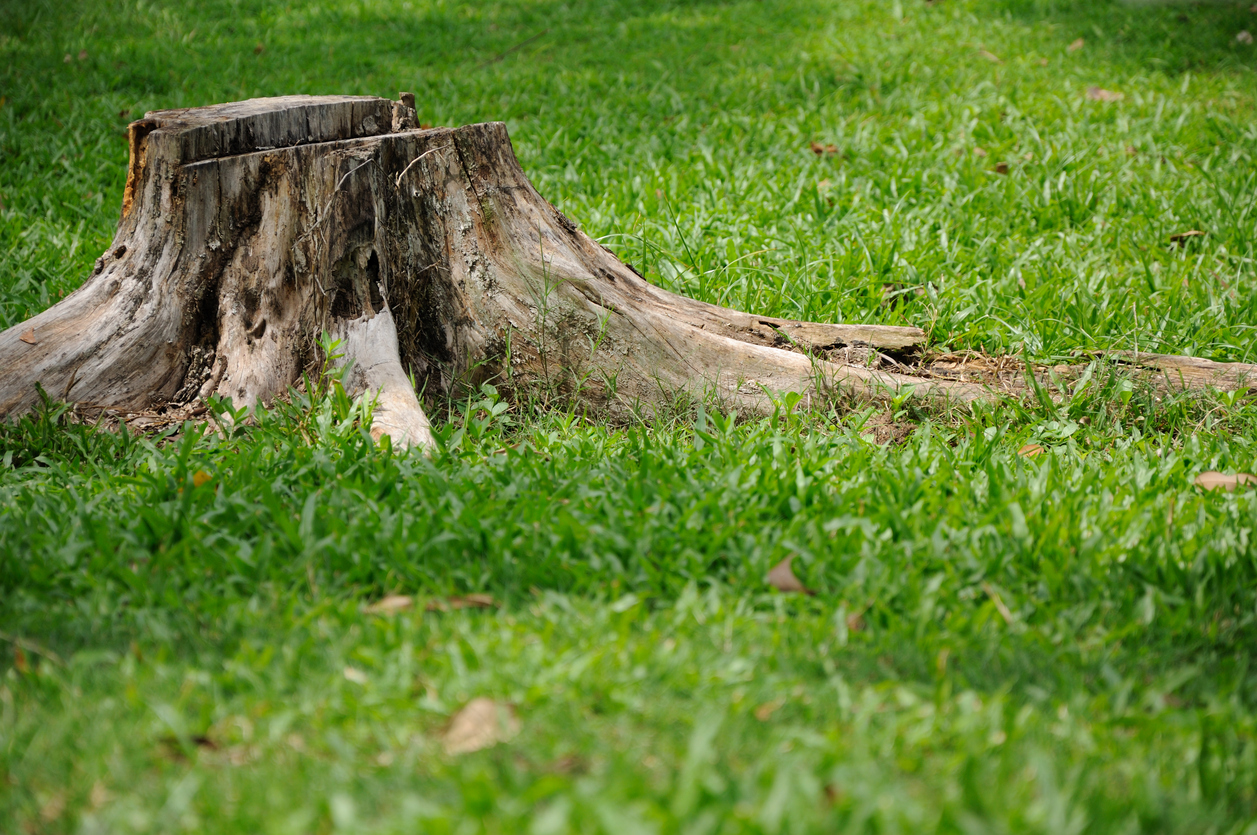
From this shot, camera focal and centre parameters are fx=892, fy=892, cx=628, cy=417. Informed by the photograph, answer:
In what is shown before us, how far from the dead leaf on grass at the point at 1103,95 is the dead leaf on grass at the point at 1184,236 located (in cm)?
225

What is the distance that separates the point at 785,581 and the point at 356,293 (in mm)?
1733

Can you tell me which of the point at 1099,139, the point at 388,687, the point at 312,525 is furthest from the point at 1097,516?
the point at 1099,139

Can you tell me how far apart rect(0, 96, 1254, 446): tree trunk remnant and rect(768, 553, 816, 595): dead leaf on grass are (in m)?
→ 1.15

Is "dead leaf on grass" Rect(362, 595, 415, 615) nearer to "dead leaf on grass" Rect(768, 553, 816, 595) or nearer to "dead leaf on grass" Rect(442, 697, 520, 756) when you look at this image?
"dead leaf on grass" Rect(442, 697, 520, 756)

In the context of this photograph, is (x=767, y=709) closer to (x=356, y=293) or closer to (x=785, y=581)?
(x=785, y=581)

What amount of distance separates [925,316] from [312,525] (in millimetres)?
2495

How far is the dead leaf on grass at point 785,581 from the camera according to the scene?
193 centimetres

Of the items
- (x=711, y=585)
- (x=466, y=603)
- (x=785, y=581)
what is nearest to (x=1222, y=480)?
(x=785, y=581)

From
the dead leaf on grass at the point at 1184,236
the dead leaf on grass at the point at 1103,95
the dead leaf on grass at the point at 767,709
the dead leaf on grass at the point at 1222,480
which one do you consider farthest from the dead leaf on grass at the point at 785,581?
the dead leaf on grass at the point at 1103,95

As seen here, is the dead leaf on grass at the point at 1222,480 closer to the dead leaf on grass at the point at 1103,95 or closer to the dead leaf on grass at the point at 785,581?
the dead leaf on grass at the point at 785,581

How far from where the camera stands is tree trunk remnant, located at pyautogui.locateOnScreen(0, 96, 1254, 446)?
282 centimetres

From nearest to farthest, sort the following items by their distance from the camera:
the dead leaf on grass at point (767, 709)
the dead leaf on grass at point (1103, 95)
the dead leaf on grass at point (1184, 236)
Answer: the dead leaf on grass at point (767, 709) → the dead leaf on grass at point (1184, 236) → the dead leaf on grass at point (1103, 95)

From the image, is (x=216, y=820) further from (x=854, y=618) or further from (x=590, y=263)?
(x=590, y=263)

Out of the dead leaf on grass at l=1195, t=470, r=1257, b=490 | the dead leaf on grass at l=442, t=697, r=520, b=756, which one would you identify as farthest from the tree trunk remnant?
the dead leaf on grass at l=442, t=697, r=520, b=756
